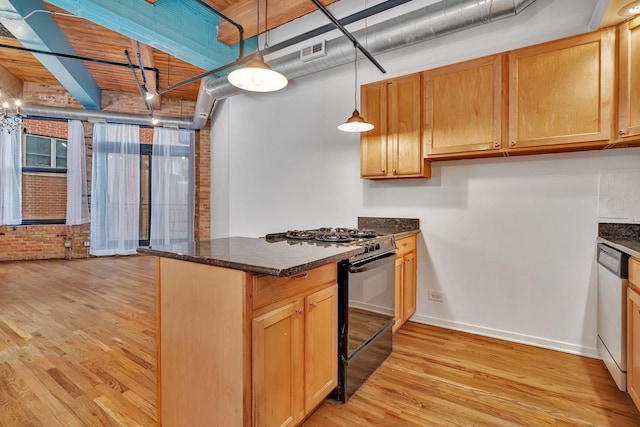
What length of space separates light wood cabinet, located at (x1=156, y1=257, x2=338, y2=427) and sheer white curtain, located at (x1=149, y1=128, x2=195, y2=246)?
18.1 feet

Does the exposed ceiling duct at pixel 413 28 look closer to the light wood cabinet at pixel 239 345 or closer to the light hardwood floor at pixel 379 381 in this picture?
the light wood cabinet at pixel 239 345

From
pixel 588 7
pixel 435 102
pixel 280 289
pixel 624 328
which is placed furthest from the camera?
pixel 435 102

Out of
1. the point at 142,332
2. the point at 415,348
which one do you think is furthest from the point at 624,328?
the point at 142,332

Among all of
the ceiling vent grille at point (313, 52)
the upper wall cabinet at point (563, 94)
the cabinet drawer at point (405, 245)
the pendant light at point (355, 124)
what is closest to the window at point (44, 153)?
the ceiling vent grille at point (313, 52)

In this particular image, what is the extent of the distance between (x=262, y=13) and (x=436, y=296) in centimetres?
366

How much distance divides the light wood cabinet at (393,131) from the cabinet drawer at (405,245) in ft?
2.02

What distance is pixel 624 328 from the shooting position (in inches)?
74.5

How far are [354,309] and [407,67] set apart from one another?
102 inches

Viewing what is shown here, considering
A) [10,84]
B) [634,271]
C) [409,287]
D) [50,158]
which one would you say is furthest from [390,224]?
[10,84]

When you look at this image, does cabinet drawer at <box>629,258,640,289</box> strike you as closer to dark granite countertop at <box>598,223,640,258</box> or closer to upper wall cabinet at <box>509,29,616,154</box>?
dark granite countertop at <box>598,223,640,258</box>

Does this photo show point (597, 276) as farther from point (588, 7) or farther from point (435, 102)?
point (588, 7)

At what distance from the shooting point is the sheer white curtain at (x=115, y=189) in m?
6.27

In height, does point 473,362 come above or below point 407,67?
below

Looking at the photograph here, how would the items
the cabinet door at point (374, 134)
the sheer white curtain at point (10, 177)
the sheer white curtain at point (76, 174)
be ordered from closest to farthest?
the cabinet door at point (374, 134) < the sheer white curtain at point (10, 177) < the sheer white curtain at point (76, 174)
